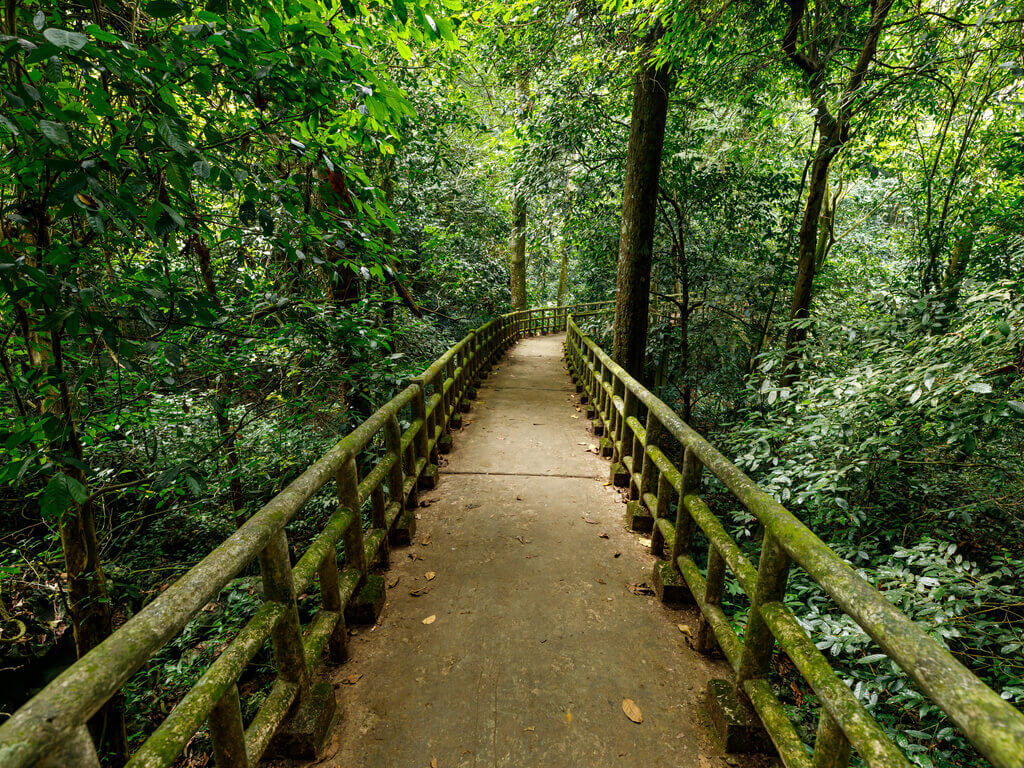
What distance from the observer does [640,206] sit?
254 inches

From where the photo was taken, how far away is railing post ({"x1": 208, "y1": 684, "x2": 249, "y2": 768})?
1.68 m

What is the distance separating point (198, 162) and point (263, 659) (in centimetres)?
494

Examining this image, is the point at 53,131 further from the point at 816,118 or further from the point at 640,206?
the point at 816,118

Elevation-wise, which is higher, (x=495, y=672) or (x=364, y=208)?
(x=364, y=208)

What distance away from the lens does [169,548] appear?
7.11 metres

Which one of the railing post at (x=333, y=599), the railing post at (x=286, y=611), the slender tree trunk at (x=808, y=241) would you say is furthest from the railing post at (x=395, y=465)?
the slender tree trunk at (x=808, y=241)

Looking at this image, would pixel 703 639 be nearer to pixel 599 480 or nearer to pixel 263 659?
pixel 599 480

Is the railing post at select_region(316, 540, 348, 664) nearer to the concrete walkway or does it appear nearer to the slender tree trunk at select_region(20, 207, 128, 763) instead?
the concrete walkway

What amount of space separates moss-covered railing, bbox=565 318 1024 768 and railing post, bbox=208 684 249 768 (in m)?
2.04

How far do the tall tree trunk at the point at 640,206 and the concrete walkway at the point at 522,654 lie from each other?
3.03 metres

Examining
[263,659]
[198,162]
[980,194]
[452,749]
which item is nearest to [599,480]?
[452,749]

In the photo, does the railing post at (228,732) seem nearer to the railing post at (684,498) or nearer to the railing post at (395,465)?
the railing post at (395,465)

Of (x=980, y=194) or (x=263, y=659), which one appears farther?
(x=980, y=194)

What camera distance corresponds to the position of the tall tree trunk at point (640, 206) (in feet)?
20.2
